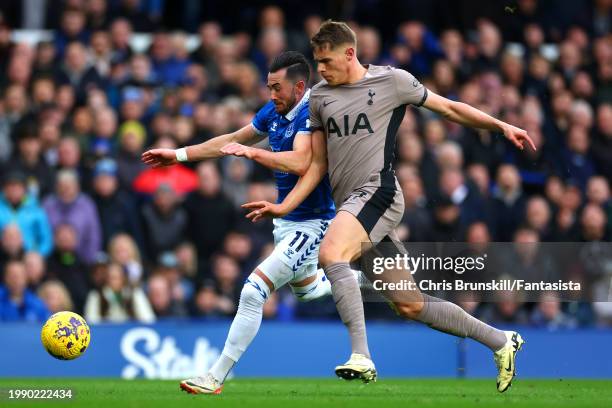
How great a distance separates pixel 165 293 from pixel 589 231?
530cm

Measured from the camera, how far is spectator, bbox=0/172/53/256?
1562 cm

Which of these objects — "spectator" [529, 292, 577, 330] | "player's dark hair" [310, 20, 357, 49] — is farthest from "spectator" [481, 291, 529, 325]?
"player's dark hair" [310, 20, 357, 49]

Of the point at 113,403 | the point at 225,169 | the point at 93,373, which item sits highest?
the point at 225,169

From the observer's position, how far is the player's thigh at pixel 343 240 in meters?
9.65

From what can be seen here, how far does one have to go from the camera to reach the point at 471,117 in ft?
32.8

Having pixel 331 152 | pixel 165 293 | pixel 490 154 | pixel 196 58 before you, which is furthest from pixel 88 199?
pixel 331 152

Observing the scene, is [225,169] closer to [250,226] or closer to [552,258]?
[250,226]

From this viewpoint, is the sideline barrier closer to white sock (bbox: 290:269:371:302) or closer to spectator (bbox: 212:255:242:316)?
spectator (bbox: 212:255:242:316)

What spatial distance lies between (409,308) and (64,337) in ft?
8.82

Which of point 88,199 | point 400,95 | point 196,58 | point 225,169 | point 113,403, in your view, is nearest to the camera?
point 113,403

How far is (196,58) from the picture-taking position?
18.5 m

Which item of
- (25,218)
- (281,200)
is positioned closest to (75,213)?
(25,218)

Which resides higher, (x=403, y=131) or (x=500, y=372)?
(x=403, y=131)

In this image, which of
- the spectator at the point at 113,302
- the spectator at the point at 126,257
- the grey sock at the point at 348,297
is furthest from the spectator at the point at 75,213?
the grey sock at the point at 348,297
